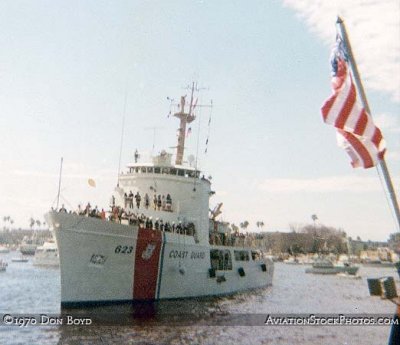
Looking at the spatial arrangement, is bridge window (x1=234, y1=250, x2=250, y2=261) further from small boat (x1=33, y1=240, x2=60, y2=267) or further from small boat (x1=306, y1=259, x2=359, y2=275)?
small boat (x1=33, y1=240, x2=60, y2=267)

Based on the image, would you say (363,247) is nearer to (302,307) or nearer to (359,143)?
(302,307)

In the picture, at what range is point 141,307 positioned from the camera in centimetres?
1756

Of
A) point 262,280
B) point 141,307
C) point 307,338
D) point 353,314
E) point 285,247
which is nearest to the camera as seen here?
point 307,338

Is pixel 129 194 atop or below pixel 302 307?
atop

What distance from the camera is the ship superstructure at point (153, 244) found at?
16.4m

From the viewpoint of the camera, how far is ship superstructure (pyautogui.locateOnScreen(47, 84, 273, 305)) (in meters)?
16.4

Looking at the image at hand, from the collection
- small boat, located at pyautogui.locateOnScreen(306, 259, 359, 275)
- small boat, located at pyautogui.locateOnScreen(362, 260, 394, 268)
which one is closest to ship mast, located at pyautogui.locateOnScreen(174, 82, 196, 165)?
small boat, located at pyautogui.locateOnScreen(306, 259, 359, 275)

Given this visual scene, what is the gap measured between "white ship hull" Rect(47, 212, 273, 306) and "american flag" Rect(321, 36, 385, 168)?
41.7ft

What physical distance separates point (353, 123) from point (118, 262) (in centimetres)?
1346

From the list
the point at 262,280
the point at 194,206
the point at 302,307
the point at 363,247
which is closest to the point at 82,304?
the point at 194,206

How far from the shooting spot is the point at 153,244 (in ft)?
59.8

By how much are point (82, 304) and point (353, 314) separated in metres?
13.9

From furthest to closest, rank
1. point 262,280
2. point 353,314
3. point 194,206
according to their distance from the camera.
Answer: point 262,280
point 194,206
point 353,314

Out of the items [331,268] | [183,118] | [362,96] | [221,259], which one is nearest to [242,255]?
[221,259]
